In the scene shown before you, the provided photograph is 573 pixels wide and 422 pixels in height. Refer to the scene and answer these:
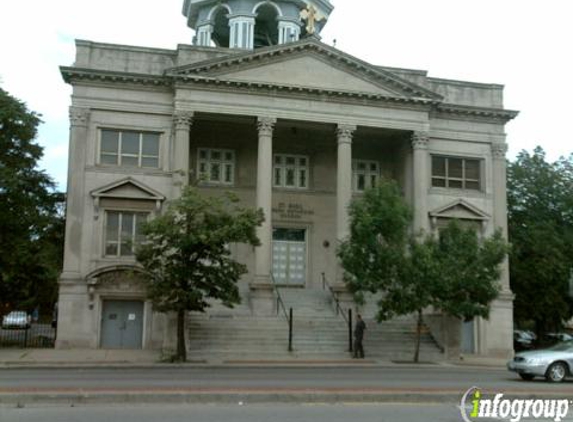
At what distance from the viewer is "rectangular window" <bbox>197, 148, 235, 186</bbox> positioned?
3578cm

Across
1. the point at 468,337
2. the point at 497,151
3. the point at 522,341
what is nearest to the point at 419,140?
the point at 497,151

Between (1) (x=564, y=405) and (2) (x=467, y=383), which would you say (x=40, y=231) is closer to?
(2) (x=467, y=383)

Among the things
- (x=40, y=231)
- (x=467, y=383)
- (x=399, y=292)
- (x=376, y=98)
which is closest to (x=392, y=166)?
(x=376, y=98)

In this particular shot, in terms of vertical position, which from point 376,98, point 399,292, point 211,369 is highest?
point 376,98

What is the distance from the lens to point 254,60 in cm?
3303

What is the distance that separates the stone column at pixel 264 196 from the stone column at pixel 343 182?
3.14 metres

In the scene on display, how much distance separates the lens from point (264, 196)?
107 feet

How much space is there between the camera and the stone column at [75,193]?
101ft

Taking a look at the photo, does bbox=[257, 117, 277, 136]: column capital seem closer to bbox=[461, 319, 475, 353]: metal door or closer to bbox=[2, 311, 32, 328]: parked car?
bbox=[461, 319, 475, 353]: metal door

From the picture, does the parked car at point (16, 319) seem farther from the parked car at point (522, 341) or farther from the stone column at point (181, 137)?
the parked car at point (522, 341)

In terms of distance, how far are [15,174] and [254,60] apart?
37.6 ft

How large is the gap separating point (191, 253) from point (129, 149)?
31.2 ft

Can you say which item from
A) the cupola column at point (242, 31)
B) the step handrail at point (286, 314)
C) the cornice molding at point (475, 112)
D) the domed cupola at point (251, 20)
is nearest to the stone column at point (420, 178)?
the cornice molding at point (475, 112)

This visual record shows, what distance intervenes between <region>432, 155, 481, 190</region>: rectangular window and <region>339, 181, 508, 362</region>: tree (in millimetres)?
8387
